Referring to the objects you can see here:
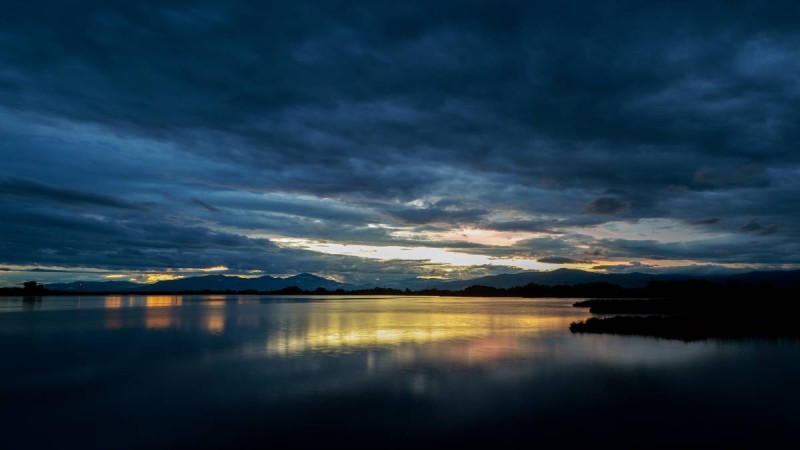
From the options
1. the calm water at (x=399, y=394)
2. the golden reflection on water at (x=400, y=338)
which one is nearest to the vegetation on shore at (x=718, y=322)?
the golden reflection on water at (x=400, y=338)

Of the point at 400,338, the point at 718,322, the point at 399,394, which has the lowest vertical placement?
the point at 400,338

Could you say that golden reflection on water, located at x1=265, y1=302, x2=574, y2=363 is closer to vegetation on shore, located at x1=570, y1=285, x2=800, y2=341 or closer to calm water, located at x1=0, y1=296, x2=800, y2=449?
calm water, located at x1=0, y1=296, x2=800, y2=449

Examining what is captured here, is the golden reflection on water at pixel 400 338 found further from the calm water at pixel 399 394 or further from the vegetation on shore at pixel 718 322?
the vegetation on shore at pixel 718 322

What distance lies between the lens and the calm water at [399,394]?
54.7ft

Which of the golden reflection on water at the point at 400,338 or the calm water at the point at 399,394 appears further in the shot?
the golden reflection on water at the point at 400,338

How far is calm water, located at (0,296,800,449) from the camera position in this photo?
1667cm

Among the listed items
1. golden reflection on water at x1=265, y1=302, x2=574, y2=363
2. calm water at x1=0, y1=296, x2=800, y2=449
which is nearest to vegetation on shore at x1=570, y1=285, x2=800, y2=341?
golden reflection on water at x1=265, y1=302, x2=574, y2=363

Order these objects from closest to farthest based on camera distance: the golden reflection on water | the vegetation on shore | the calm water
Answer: the calm water → the golden reflection on water → the vegetation on shore

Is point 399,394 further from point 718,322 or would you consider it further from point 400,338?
point 718,322

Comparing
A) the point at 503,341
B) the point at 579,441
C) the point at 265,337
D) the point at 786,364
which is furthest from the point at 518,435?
the point at 265,337

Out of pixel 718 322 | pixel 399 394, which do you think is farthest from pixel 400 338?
pixel 718 322

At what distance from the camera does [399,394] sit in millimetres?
22562

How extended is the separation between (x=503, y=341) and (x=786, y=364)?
19.7 metres

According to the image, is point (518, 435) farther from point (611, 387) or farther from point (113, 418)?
point (113, 418)
